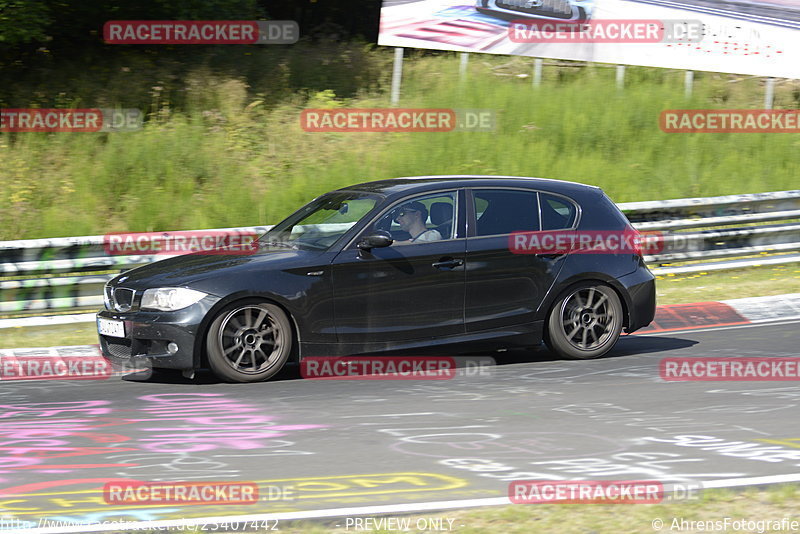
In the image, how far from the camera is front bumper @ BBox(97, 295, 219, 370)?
837cm

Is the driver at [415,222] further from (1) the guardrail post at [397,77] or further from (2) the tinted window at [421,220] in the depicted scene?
(1) the guardrail post at [397,77]

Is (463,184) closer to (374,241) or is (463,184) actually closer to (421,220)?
(421,220)

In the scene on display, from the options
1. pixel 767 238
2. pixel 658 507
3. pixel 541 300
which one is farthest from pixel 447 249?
pixel 767 238

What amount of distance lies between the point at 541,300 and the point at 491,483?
3.88m

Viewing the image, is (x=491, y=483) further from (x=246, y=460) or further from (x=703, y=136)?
(x=703, y=136)

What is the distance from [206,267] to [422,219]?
1.82 m

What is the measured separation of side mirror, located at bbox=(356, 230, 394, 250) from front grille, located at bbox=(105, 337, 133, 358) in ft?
6.55

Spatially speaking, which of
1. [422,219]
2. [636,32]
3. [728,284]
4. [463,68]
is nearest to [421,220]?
[422,219]

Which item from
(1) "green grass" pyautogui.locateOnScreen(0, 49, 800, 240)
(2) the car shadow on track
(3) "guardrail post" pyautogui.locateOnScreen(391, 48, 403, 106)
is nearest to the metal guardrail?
(1) "green grass" pyautogui.locateOnScreen(0, 49, 800, 240)

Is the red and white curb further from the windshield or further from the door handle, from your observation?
the windshield

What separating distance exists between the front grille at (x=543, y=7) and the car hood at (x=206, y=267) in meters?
12.2

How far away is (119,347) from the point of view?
29.0 feet

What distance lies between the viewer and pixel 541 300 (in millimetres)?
9406

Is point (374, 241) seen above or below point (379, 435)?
above
